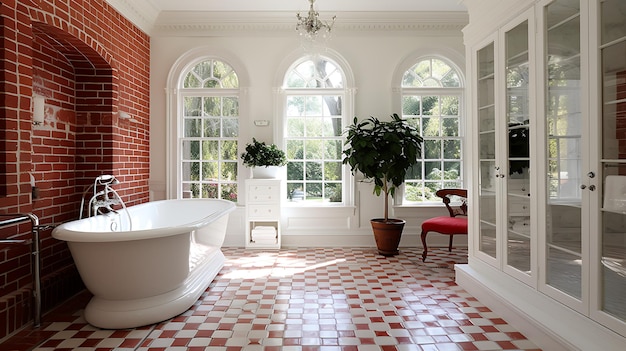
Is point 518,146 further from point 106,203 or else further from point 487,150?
point 106,203

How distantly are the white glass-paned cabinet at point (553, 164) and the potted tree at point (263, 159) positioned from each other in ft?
8.73

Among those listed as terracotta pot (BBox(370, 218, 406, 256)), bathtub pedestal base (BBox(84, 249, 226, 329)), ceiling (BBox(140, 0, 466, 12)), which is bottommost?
bathtub pedestal base (BBox(84, 249, 226, 329))

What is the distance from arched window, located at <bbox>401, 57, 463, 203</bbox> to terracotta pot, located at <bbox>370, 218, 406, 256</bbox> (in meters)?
0.85

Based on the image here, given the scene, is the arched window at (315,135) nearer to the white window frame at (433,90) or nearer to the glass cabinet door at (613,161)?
the white window frame at (433,90)

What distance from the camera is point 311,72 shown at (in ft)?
19.4

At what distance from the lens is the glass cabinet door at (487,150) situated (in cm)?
334

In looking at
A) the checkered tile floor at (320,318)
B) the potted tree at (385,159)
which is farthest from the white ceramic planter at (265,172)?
the checkered tile floor at (320,318)

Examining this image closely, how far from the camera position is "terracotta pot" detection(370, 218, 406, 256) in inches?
203

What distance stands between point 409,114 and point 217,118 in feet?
9.35

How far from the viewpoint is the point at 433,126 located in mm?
5922

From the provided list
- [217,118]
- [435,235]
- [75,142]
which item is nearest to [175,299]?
[75,142]

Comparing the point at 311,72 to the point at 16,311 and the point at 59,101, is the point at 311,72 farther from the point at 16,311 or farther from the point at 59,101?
the point at 16,311

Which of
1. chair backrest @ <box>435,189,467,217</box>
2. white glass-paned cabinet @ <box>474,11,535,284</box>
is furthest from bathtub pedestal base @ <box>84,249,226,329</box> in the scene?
chair backrest @ <box>435,189,467,217</box>

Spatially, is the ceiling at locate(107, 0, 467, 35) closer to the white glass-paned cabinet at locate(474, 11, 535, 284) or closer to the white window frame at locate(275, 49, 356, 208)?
Result: the white window frame at locate(275, 49, 356, 208)
